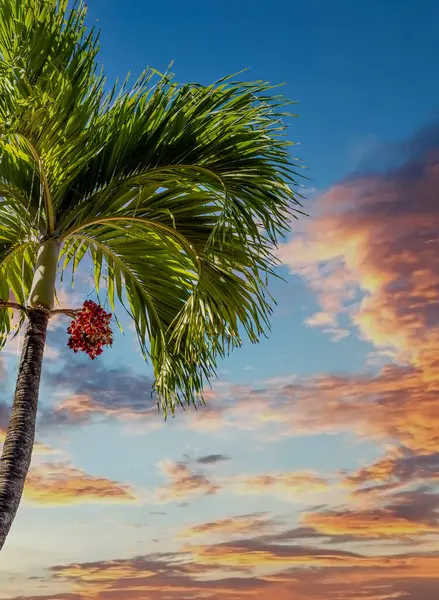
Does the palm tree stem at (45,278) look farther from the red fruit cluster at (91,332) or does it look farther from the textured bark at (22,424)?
the red fruit cluster at (91,332)

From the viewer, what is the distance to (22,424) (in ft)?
17.0

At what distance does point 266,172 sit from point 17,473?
2849mm

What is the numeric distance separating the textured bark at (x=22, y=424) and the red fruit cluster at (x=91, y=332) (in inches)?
9.1

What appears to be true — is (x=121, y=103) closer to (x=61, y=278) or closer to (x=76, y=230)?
(x=76, y=230)

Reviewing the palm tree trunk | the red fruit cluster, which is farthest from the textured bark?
the red fruit cluster

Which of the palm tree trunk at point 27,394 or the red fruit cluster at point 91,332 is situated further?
the red fruit cluster at point 91,332

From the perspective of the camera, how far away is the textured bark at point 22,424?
4.91 m

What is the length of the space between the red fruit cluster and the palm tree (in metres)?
0.25

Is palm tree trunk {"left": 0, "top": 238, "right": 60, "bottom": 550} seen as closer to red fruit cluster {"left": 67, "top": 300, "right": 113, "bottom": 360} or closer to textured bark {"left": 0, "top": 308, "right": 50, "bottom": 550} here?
textured bark {"left": 0, "top": 308, "right": 50, "bottom": 550}

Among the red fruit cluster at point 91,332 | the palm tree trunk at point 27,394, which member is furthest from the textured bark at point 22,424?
the red fruit cluster at point 91,332

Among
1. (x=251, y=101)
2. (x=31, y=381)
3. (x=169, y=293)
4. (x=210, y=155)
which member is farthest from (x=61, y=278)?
(x=251, y=101)

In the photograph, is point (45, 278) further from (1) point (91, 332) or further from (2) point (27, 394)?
(2) point (27, 394)

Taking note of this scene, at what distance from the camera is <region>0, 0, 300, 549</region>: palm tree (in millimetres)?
5352

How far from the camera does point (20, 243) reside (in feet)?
20.7
